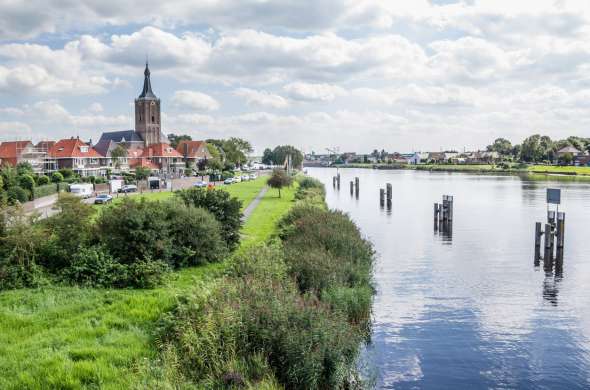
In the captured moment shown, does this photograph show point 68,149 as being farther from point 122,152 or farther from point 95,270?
point 95,270

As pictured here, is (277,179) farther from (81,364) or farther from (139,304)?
(81,364)

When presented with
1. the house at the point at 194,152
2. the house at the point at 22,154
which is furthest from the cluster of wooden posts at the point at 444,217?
the house at the point at 194,152

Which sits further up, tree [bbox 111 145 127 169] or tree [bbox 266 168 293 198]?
tree [bbox 111 145 127 169]

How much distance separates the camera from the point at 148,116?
470 feet

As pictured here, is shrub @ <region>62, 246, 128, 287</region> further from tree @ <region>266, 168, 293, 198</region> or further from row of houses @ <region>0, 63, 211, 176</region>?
row of houses @ <region>0, 63, 211, 176</region>

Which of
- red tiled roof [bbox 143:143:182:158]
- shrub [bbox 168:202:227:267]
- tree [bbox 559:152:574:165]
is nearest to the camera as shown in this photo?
shrub [bbox 168:202:227:267]

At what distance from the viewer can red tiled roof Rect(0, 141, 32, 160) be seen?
10008cm

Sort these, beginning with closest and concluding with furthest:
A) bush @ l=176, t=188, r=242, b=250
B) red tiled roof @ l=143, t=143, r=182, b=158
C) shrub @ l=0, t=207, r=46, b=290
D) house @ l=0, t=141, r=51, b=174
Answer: shrub @ l=0, t=207, r=46, b=290 → bush @ l=176, t=188, r=242, b=250 → house @ l=0, t=141, r=51, b=174 → red tiled roof @ l=143, t=143, r=182, b=158

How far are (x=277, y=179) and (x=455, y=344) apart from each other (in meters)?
46.9

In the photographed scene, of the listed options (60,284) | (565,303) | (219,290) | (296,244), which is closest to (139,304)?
(219,290)

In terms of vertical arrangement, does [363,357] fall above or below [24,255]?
below

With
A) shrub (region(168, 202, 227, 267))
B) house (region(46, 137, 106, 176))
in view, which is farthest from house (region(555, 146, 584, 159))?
shrub (region(168, 202, 227, 267))

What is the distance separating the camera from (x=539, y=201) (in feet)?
216

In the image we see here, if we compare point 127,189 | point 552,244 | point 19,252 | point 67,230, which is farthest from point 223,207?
point 127,189
